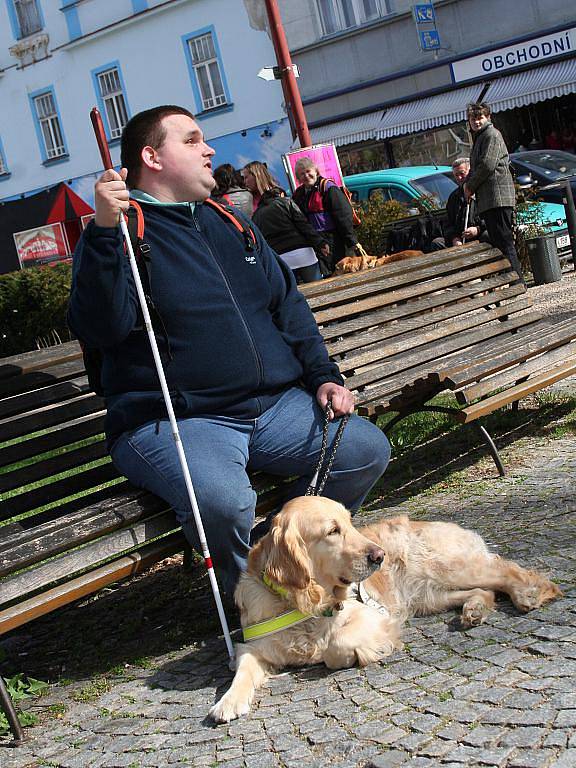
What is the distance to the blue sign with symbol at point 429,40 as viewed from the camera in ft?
77.7

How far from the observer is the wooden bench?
3.96 m

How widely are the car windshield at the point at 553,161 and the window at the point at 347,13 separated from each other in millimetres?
9511

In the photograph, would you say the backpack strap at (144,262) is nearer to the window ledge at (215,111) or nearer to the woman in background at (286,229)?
the woman in background at (286,229)

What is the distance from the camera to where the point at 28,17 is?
32.9 meters

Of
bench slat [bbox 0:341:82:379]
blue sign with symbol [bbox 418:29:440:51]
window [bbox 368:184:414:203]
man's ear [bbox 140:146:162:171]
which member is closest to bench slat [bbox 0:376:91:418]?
bench slat [bbox 0:341:82:379]

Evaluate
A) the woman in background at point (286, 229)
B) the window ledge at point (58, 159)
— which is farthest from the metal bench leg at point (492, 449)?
the window ledge at point (58, 159)

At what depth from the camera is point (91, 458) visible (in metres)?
4.90

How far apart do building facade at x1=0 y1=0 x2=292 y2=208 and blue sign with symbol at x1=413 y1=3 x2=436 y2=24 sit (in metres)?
4.82

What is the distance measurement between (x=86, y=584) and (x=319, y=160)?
9.82 metres

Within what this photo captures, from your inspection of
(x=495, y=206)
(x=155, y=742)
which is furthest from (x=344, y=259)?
(x=155, y=742)

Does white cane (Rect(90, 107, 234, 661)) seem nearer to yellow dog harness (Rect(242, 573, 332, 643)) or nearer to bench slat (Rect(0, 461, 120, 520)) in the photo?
yellow dog harness (Rect(242, 573, 332, 643))

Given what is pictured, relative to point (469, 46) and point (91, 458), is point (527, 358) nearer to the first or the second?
point (91, 458)

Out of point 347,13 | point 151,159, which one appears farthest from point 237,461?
point 347,13

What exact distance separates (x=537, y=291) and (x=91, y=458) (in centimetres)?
950
